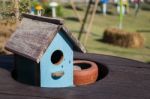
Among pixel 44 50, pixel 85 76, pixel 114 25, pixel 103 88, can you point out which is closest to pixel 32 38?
pixel 44 50

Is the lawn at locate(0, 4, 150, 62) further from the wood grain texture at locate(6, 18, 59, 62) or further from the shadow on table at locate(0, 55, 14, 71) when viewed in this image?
the wood grain texture at locate(6, 18, 59, 62)

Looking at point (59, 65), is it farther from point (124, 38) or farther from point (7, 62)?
point (124, 38)

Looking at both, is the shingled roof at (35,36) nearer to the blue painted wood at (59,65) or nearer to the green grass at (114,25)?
the blue painted wood at (59,65)

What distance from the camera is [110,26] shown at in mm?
11438

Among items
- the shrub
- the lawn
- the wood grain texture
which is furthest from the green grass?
the wood grain texture

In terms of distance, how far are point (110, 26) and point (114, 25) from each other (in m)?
0.41

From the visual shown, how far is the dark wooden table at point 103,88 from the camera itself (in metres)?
2.47

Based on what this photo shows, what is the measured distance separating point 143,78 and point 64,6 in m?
12.6

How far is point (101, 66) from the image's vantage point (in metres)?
3.27

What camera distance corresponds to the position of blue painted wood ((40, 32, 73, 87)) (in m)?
2.67

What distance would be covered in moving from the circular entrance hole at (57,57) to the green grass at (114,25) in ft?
16.0

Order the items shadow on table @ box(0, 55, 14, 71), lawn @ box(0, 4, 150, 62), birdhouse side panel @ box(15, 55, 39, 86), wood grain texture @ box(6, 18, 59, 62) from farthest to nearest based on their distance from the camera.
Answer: lawn @ box(0, 4, 150, 62) < shadow on table @ box(0, 55, 14, 71) < birdhouse side panel @ box(15, 55, 39, 86) < wood grain texture @ box(6, 18, 59, 62)

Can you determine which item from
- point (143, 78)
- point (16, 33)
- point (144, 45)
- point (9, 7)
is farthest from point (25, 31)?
point (144, 45)

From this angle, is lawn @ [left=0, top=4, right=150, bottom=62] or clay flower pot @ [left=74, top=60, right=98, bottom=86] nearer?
clay flower pot @ [left=74, top=60, right=98, bottom=86]
